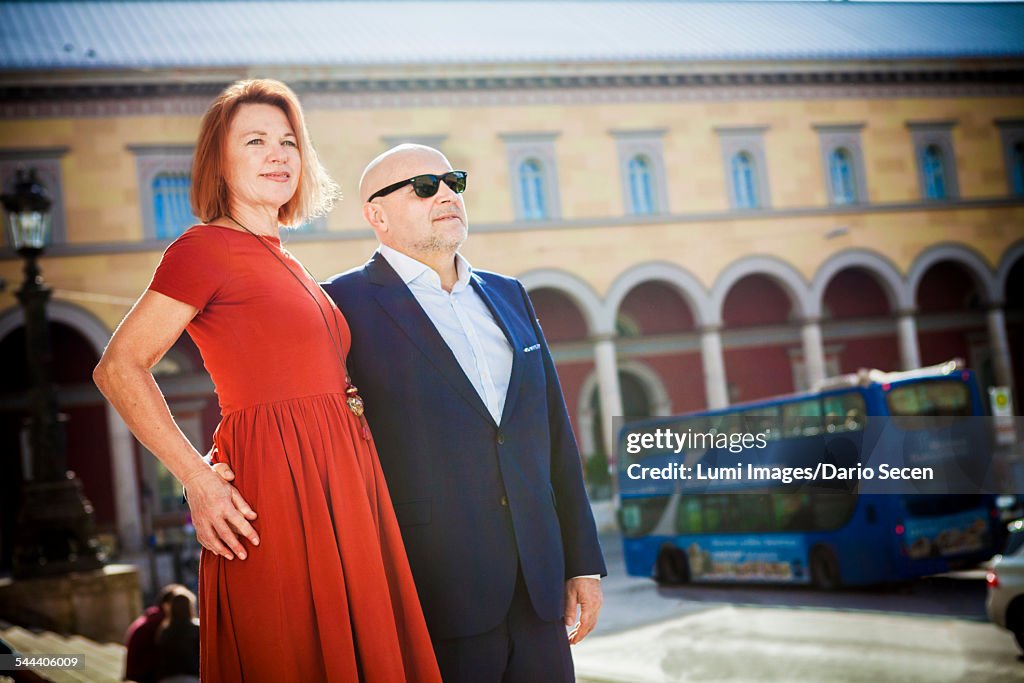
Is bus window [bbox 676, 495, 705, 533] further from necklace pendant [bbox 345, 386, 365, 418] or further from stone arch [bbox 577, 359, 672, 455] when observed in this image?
stone arch [bbox 577, 359, 672, 455]

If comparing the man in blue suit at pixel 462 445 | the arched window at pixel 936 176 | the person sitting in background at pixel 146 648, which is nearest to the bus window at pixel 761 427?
the man in blue suit at pixel 462 445

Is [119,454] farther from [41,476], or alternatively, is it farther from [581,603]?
[581,603]

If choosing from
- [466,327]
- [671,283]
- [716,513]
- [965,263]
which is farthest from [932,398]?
[965,263]

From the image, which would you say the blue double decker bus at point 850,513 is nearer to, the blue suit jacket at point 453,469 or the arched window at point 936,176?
the blue suit jacket at point 453,469

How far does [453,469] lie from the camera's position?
10.0 feet

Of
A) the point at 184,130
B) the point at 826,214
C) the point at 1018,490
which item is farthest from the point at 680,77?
the point at 1018,490

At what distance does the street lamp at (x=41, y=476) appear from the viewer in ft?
34.8

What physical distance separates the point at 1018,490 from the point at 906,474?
10667mm

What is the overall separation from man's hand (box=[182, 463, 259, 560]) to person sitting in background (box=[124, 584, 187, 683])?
17.8ft

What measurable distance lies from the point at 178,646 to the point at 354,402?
17.6 ft

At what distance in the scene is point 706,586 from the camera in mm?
13508

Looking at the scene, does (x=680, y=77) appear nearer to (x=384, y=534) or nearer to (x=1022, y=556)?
(x=1022, y=556)

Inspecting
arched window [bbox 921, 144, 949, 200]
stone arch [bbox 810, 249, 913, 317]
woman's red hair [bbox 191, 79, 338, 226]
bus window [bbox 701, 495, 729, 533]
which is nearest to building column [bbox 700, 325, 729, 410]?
stone arch [bbox 810, 249, 913, 317]

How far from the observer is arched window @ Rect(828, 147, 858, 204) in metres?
26.0
